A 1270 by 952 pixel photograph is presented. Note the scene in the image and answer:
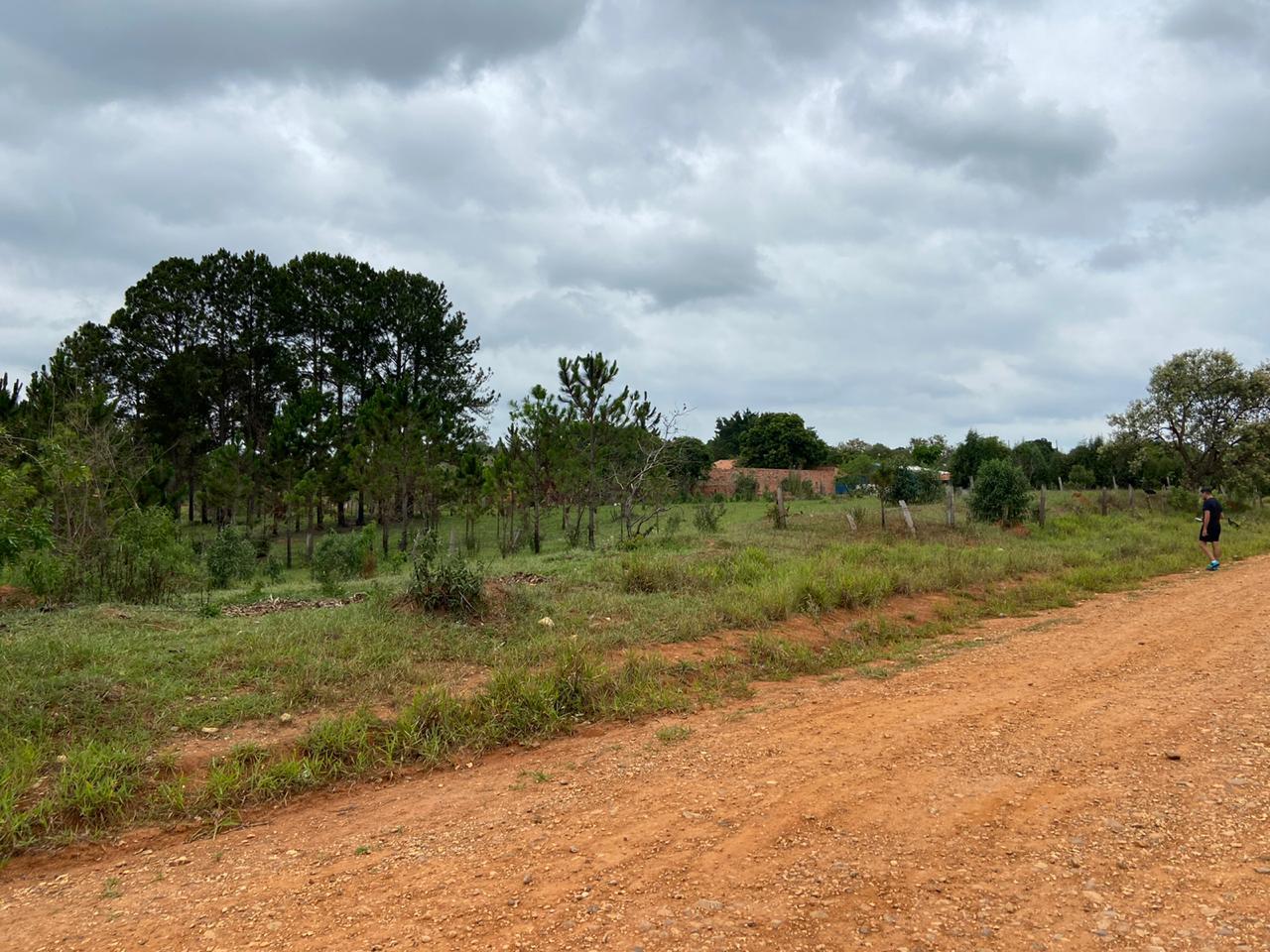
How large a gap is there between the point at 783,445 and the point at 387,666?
47.3 meters

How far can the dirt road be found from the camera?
8.16ft

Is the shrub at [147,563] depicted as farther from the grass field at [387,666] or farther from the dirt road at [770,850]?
the dirt road at [770,850]

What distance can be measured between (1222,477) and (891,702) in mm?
26258

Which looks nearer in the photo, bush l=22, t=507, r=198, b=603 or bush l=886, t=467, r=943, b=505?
bush l=22, t=507, r=198, b=603

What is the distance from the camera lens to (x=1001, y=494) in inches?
696

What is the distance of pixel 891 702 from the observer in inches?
203

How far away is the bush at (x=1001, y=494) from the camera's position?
17625 millimetres

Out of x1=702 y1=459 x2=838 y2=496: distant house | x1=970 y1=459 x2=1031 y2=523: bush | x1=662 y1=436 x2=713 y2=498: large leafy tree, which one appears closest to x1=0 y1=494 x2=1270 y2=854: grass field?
x1=970 y1=459 x2=1031 y2=523: bush

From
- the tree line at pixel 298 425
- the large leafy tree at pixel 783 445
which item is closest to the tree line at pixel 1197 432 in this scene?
the tree line at pixel 298 425

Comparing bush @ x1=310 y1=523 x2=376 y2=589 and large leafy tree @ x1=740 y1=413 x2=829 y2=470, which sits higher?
large leafy tree @ x1=740 y1=413 x2=829 y2=470

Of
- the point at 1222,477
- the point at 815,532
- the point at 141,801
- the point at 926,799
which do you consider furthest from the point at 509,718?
the point at 1222,477

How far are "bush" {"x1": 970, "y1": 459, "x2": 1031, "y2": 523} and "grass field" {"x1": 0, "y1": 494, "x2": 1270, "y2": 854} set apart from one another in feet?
23.2

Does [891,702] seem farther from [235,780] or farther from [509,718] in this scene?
[235,780]

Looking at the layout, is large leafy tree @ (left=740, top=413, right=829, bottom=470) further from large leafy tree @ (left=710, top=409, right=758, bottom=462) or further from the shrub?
the shrub
